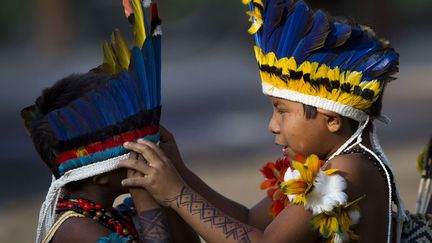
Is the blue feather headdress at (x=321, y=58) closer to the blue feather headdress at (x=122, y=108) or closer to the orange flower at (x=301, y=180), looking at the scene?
the orange flower at (x=301, y=180)

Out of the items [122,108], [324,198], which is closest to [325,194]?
[324,198]

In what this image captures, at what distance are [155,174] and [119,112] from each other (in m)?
0.30

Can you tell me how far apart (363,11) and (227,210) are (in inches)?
610

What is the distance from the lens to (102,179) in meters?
4.55

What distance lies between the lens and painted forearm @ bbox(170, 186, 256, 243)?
4246 mm

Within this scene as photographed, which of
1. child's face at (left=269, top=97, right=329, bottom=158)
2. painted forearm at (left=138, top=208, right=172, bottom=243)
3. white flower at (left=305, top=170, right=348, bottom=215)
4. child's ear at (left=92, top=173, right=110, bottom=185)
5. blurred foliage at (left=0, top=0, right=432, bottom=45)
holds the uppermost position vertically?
A: blurred foliage at (left=0, top=0, right=432, bottom=45)

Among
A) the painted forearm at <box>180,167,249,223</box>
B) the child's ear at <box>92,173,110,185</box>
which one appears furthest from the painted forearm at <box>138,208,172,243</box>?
the painted forearm at <box>180,167,249,223</box>

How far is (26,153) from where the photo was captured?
12078 mm

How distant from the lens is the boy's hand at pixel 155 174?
14.1 feet

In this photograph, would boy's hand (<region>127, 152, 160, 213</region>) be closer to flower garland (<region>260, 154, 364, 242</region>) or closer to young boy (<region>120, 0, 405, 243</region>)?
young boy (<region>120, 0, 405, 243</region>)

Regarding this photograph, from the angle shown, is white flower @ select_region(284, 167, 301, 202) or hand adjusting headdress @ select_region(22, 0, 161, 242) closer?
white flower @ select_region(284, 167, 301, 202)

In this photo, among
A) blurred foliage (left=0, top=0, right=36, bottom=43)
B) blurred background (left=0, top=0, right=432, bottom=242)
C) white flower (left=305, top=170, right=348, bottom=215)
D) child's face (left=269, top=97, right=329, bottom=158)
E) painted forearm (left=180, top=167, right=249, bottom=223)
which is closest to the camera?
white flower (left=305, top=170, right=348, bottom=215)

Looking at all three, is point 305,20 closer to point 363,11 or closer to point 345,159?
point 345,159

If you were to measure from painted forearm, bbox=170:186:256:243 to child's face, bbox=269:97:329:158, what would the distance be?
425 millimetres
